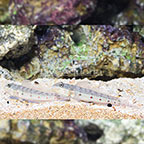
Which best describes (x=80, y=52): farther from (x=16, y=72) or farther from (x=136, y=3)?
(x=136, y=3)

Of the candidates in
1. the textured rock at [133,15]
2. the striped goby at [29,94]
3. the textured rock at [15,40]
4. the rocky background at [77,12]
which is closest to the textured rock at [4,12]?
the rocky background at [77,12]

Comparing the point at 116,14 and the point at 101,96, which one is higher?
the point at 116,14

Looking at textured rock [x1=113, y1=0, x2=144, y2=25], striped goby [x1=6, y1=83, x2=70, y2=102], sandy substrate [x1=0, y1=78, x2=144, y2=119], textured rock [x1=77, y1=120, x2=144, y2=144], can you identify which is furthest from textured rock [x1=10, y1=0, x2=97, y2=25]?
textured rock [x1=77, y1=120, x2=144, y2=144]

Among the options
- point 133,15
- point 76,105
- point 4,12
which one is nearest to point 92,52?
point 76,105

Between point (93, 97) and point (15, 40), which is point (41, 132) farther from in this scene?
point (15, 40)

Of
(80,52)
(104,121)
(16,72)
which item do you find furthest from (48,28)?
(104,121)

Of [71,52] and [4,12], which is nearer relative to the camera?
[71,52]

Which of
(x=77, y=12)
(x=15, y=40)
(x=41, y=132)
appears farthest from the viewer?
(x=77, y=12)
